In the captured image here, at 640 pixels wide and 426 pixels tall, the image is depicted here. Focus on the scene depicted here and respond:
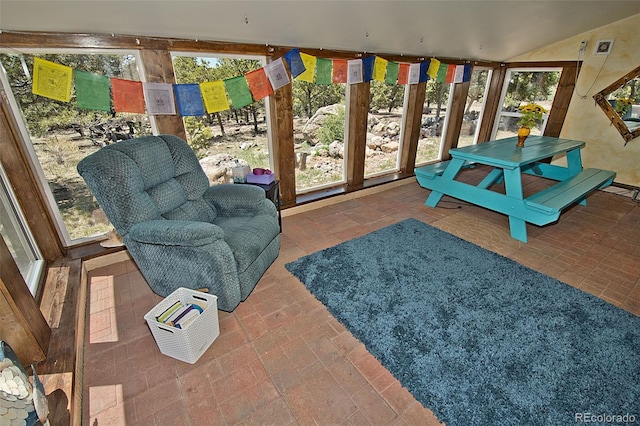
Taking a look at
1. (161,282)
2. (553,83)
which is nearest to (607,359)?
(161,282)

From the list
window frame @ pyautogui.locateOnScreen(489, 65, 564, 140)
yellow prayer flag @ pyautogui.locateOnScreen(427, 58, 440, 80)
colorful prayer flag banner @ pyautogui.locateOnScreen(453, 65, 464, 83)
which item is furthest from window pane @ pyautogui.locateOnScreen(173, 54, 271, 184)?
window frame @ pyautogui.locateOnScreen(489, 65, 564, 140)

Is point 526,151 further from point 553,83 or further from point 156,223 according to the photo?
point 156,223

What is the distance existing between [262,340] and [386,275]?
1.07 meters

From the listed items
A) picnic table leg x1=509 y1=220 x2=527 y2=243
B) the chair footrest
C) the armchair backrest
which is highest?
the armchair backrest

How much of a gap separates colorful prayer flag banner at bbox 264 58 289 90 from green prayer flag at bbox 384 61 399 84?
1.40 meters

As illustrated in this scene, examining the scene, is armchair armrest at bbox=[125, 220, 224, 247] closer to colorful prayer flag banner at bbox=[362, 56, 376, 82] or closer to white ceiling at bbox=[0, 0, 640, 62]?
white ceiling at bbox=[0, 0, 640, 62]

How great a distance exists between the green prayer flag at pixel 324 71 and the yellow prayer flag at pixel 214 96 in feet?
3.38

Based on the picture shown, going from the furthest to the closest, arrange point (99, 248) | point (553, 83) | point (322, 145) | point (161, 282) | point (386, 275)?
point (553, 83) → point (322, 145) → point (99, 248) → point (386, 275) → point (161, 282)

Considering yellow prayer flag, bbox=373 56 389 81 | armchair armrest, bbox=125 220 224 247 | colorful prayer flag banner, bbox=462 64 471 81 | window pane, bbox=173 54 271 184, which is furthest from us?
colorful prayer flag banner, bbox=462 64 471 81

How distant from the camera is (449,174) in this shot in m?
3.34

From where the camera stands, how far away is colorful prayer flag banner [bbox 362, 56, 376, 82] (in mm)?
3393

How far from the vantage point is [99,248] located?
97.3 inches

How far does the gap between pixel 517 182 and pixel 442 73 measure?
2.22 meters

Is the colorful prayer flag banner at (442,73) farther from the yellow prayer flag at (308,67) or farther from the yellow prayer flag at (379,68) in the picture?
the yellow prayer flag at (308,67)
